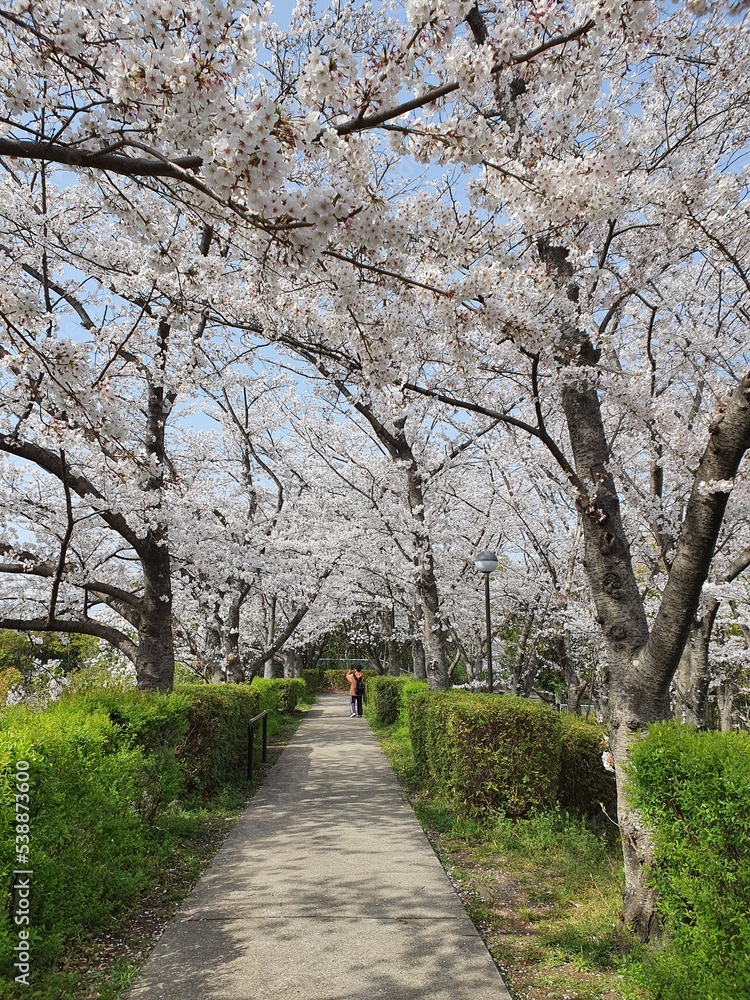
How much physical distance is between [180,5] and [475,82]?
1.30 metres

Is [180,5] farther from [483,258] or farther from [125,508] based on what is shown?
[125,508]

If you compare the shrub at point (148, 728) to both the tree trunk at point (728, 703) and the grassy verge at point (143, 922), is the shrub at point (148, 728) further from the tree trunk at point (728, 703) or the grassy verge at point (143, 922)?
the tree trunk at point (728, 703)

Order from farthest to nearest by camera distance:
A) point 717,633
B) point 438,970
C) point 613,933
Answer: point 717,633, point 613,933, point 438,970

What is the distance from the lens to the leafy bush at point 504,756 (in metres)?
5.78

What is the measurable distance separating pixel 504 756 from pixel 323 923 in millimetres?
2618

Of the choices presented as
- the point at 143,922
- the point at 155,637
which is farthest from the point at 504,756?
the point at 155,637

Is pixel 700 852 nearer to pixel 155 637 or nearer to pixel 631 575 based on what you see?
pixel 631 575

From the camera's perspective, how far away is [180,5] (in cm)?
261

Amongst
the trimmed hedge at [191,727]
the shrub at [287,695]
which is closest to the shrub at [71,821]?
the trimmed hedge at [191,727]

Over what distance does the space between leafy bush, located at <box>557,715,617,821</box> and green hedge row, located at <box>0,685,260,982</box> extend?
3.69 m

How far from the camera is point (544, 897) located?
167 inches

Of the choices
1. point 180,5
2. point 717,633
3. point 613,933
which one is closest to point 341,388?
point 180,5

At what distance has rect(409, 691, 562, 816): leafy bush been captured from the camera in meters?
5.78

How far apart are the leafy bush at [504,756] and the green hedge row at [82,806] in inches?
104
